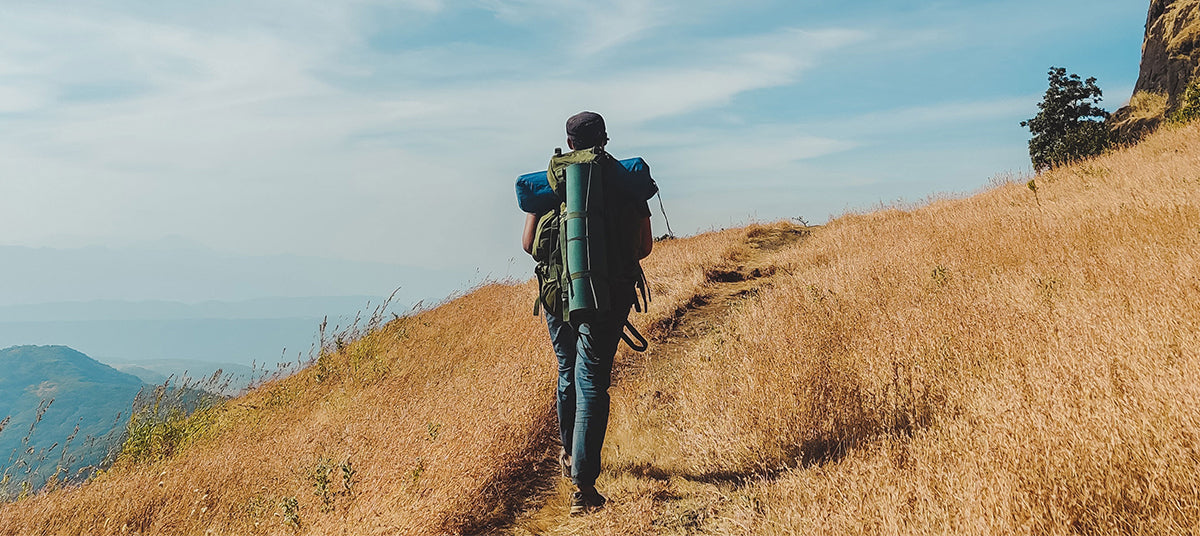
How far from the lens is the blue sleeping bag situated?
12.9 ft

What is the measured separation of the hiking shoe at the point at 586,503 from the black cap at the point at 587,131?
2161 mm

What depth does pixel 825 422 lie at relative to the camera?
4.31m

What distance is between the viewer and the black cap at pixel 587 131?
13.3 ft

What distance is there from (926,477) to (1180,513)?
3.03 ft

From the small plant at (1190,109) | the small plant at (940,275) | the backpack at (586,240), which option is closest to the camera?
the backpack at (586,240)

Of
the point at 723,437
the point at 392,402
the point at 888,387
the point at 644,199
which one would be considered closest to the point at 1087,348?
the point at 888,387

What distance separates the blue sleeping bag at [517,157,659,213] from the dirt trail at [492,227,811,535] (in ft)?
6.03

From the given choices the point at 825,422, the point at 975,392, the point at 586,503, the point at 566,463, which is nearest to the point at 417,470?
the point at 566,463

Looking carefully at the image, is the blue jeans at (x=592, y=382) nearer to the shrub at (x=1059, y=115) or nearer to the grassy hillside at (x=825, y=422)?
the grassy hillside at (x=825, y=422)

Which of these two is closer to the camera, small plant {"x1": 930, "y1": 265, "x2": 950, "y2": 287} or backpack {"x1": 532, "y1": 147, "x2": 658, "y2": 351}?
backpack {"x1": 532, "y1": 147, "x2": 658, "y2": 351}

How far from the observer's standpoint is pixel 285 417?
28.6 feet

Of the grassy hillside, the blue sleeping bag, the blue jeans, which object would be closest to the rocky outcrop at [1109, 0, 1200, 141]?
the grassy hillside

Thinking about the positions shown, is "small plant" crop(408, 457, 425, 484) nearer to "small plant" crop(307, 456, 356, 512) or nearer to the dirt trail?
"small plant" crop(307, 456, 356, 512)

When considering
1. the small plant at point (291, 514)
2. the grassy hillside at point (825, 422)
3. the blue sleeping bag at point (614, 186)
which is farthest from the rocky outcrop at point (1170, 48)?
the small plant at point (291, 514)
